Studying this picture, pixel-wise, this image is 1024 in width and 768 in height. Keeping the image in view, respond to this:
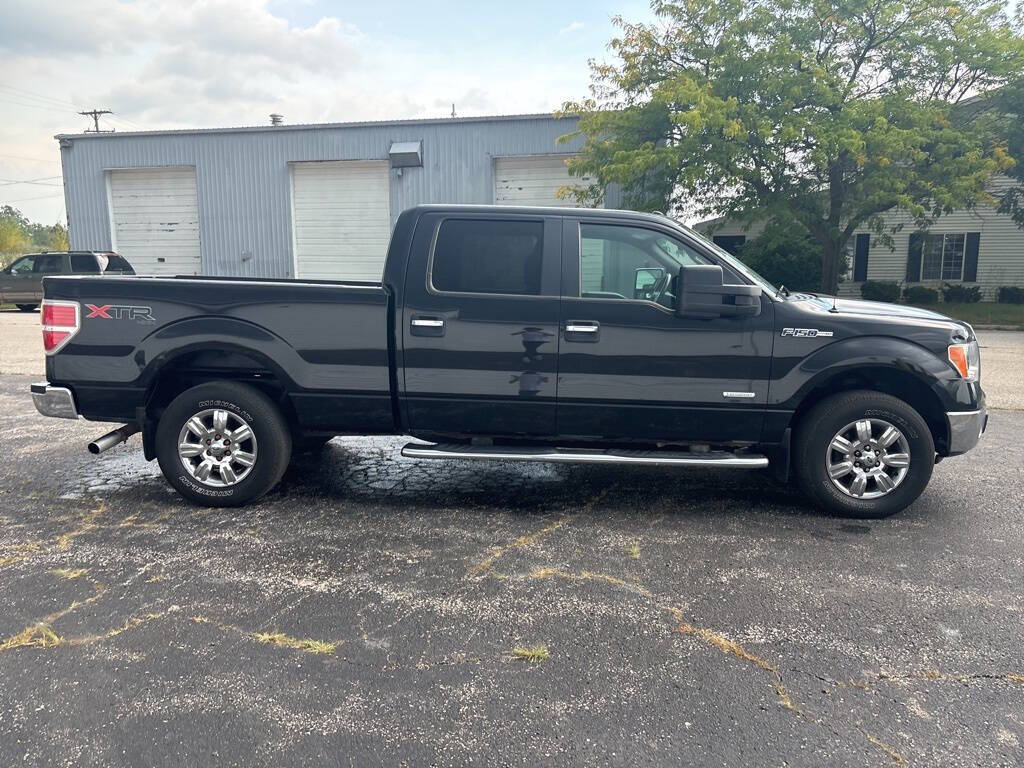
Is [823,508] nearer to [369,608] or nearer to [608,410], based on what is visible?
[608,410]

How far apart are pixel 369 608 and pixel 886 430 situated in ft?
10.8

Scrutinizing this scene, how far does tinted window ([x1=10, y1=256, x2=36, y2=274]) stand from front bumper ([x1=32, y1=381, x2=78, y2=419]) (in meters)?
23.1

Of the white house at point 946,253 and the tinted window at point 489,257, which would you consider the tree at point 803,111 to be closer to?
the white house at point 946,253

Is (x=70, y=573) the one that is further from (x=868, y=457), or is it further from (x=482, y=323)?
(x=868, y=457)

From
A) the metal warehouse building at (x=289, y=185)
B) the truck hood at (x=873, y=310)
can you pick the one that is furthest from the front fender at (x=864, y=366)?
the metal warehouse building at (x=289, y=185)

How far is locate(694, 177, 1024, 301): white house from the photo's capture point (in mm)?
26578

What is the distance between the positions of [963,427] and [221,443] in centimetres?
470

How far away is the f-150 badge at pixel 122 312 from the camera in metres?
4.65

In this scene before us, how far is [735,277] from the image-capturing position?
182 inches

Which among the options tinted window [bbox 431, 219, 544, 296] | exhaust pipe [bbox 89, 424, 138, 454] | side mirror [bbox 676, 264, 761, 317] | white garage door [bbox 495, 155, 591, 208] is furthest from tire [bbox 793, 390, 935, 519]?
white garage door [bbox 495, 155, 591, 208]

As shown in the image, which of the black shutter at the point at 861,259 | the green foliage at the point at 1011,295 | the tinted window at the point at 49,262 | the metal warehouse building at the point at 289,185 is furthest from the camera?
the black shutter at the point at 861,259

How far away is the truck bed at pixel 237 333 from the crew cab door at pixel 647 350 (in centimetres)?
123

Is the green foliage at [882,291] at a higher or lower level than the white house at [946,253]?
lower

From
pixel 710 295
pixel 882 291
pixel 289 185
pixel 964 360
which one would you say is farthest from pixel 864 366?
pixel 882 291
